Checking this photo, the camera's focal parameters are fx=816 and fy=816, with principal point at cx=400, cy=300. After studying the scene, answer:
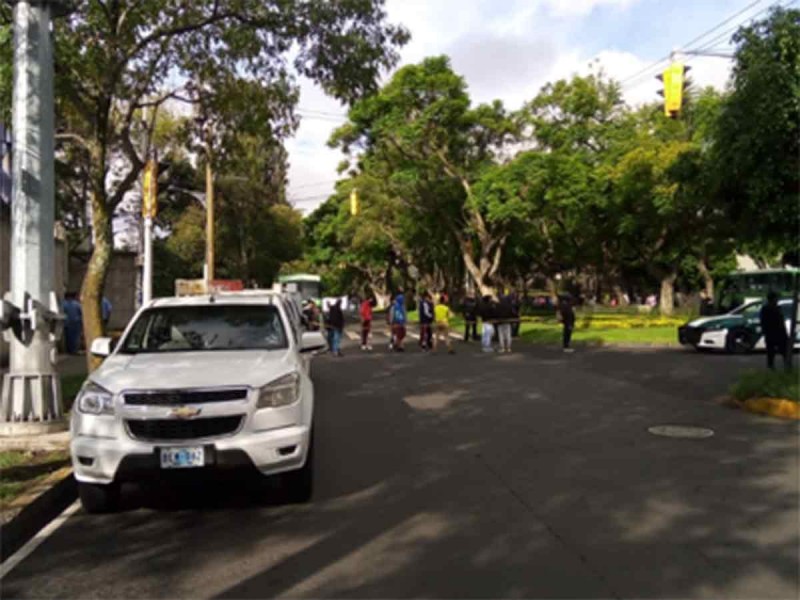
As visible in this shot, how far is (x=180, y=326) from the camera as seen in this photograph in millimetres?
7941

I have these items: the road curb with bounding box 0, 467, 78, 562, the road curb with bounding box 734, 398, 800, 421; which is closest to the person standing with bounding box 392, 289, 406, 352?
the road curb with bounding box 734, 398, 800, 421

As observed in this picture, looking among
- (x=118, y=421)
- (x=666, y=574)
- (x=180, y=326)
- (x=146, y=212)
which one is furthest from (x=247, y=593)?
(x=146, y=212)

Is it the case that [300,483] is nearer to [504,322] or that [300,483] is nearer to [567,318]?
[504,322]

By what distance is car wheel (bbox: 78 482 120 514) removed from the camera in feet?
21.1

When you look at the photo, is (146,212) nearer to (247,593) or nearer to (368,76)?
(368,76)

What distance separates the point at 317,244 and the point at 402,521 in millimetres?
64358

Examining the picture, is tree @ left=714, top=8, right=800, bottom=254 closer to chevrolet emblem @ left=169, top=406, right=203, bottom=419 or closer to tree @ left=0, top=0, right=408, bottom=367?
tree @ left=0, top=0, right=408, bottom=367

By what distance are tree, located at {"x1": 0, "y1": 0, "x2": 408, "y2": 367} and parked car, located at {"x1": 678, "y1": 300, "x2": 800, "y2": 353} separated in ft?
40.0

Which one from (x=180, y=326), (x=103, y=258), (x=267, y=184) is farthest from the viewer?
(x=267, y=184)

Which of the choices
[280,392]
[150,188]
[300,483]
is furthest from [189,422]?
[150,188]

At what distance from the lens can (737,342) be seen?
67.8 feet

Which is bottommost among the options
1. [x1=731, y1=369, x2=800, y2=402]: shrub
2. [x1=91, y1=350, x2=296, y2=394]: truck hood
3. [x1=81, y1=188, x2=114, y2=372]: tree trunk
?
[x1=731, y1=369, x2=800, y2=402]: shrub

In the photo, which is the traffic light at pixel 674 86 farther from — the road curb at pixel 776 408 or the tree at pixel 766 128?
the road curb at pixel 776 408

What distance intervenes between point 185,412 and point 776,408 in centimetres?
851
